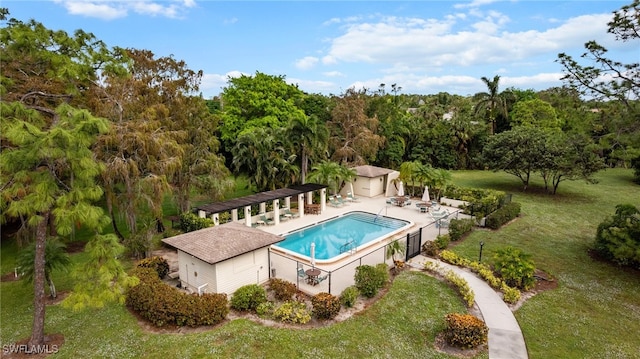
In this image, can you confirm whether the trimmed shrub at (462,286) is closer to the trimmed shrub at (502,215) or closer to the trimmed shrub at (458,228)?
the trimmed shrub at (458,228)

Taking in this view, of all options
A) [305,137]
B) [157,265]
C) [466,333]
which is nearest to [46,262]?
[157,265]

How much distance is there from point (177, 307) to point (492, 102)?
4633 centimetres

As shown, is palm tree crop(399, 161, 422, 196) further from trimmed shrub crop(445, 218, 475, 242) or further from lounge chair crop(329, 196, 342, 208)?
trimmed shrub crop(445, 218, 475, 242)

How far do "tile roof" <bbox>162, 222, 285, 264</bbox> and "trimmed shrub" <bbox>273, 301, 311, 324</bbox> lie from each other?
8.79 ft

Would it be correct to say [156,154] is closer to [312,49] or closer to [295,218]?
[295,218]

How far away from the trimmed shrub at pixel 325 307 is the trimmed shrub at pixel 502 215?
14181mm

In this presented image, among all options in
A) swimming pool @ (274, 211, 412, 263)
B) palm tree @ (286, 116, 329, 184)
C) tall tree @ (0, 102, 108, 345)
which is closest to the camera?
tall tree @ (0, 102, 108, 345)

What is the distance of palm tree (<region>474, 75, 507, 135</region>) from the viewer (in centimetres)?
4484

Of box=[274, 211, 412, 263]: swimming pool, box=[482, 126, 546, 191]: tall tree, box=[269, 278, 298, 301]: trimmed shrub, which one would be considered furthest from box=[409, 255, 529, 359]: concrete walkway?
box=[482, 126, 546, 191]: tall tree

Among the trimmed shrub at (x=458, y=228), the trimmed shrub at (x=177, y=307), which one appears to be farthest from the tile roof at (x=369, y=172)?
the trimmed shrub at (x=177, y=307)

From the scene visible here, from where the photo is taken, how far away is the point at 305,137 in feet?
87.1

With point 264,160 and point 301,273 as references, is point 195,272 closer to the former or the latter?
point 301,273

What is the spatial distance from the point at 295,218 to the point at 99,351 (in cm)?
1491

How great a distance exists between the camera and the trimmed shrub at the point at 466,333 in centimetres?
1038
